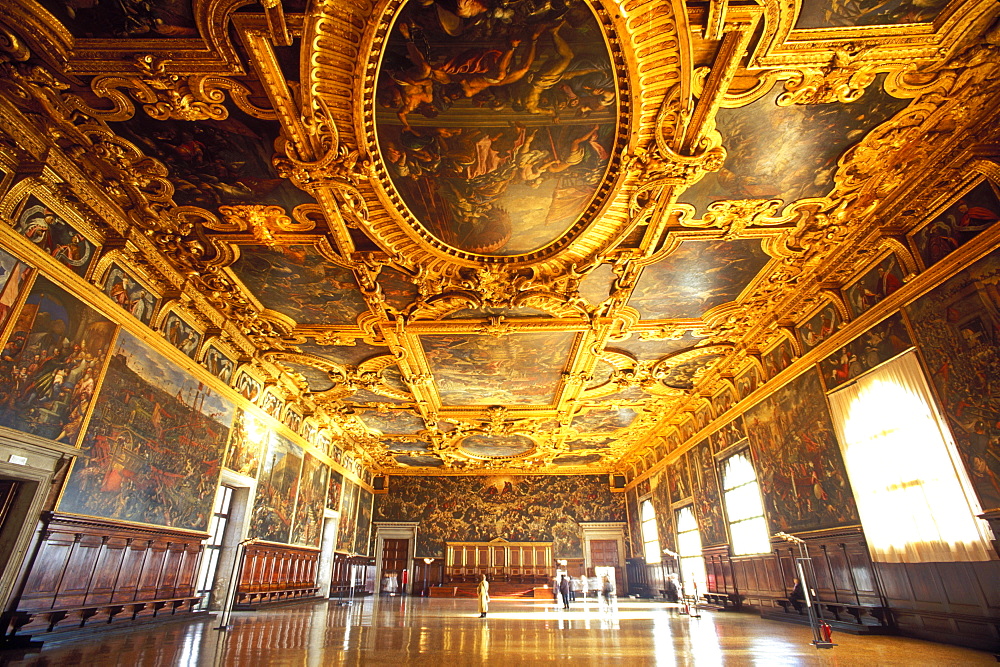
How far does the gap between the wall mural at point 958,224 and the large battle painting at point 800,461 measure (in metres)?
3.60

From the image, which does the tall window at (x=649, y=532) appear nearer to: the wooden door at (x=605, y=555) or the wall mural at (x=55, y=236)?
the wooden door at (x=605, y=555)

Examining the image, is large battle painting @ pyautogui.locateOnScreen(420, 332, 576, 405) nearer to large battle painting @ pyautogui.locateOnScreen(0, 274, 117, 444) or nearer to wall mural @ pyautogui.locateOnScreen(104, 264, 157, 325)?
wall mural @ pyautogui.locateOnScreen(104, 264, 157, 325)

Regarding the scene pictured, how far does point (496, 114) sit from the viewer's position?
6340 mm

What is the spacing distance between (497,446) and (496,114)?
18402 mm

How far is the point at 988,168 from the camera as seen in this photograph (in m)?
6.88

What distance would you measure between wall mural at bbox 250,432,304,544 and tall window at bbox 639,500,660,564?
1569 cm

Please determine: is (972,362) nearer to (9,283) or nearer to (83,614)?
(9,283)

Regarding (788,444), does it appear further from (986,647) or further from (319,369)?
(319,369)

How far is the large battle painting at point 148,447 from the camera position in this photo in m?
8.23

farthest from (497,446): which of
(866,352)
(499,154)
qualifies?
(499,154)

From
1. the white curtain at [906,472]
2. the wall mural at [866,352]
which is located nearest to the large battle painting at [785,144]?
the wall mural at [866,352]

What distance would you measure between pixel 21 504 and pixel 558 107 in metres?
9.34

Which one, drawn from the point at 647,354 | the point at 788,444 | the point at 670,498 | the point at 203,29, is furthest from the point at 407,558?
the point at 203,29

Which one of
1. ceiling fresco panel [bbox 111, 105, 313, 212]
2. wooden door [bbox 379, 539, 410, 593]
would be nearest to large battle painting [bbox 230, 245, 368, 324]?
ceiling fresco panel [bbox 111, 105, 313, 212]
